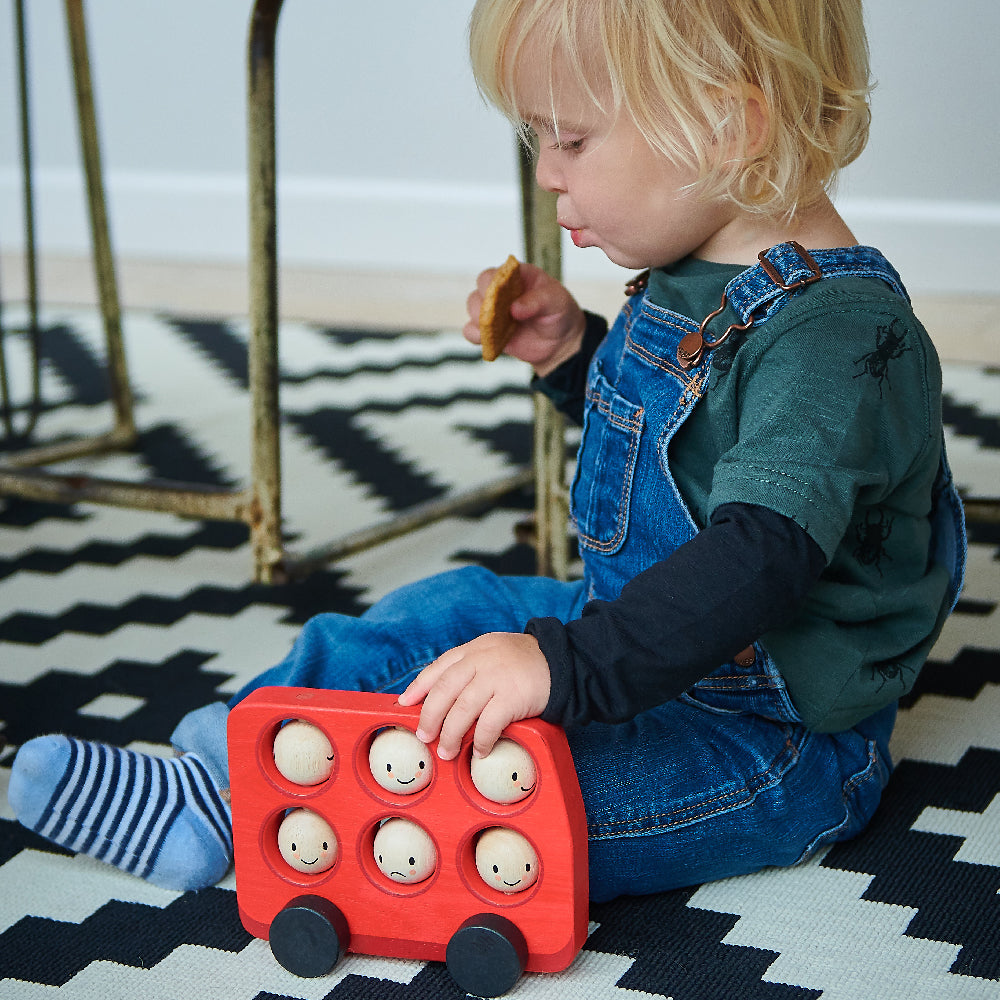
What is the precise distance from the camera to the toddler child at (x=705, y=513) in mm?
634

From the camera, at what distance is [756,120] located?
697mm

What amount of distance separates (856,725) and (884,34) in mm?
1645

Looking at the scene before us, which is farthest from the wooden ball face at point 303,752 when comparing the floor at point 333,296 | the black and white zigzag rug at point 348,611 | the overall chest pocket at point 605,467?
the floor at point 333,296

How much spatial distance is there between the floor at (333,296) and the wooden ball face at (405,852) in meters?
1.46

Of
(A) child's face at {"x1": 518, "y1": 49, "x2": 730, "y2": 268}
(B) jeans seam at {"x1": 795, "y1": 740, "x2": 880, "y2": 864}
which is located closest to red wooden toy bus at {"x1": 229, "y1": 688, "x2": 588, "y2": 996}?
(B) jeans seam at {"x1": 795, "y1": 740, "x2": 880, "y2": 864}

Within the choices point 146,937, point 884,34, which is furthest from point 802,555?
point 884,34

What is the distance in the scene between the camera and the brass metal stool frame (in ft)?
3.36

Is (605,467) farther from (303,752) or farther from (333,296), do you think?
(333,296)

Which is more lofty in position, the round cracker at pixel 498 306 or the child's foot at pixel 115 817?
the round cracker at pixel 498 306

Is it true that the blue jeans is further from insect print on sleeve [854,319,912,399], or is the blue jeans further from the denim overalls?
insect print on sleeve [854,319,912,399]

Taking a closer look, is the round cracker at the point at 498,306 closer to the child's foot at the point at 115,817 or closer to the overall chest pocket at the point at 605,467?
the overall chest pocket at the point at 605,467

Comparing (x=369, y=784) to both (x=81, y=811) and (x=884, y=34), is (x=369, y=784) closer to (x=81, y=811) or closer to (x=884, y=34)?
(x=81, y=811)

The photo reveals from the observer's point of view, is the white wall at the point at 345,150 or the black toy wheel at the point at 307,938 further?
the white wall at the point at 345,150

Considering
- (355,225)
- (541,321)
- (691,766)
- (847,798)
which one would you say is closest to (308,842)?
(691,766)
